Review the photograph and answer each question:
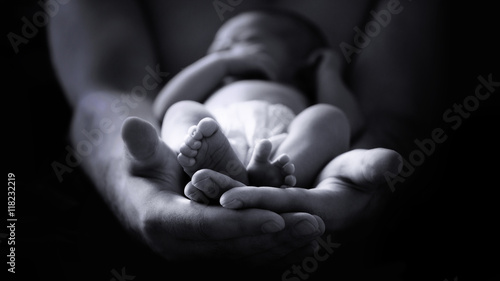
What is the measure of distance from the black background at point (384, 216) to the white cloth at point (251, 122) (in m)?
0.27

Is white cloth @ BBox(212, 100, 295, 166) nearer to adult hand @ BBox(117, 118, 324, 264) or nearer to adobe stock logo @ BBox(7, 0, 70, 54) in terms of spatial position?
adult hand @ BBox(117, 118, 324, 264)

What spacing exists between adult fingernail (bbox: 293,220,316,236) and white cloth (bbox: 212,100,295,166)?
266mm

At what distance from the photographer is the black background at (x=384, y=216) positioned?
0.86 m

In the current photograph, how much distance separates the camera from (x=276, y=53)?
1451 millimetres

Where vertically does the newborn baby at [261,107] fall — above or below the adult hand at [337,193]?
above

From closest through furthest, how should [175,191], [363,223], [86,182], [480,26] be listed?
[175,191] < [363,223] < [86,182] < [480,26]

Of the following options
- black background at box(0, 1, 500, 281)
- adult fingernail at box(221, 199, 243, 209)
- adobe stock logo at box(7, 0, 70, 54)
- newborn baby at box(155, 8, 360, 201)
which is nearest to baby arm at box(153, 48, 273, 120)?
newborn baby at box(155, 8, 360, 201)

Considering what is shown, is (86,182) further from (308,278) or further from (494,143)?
(494,143)

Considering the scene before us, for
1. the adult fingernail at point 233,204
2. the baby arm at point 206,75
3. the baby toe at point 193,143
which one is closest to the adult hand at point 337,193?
the adult fingernail at point 233,204

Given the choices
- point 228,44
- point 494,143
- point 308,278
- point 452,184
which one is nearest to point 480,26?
point 494,143

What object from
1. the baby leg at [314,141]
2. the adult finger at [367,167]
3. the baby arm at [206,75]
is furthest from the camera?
the baby arm at [206,75]

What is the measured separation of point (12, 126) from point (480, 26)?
1.33 metres

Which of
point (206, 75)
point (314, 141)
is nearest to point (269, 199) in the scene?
point (314, 141)

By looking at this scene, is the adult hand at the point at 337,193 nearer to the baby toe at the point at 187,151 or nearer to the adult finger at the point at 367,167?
the adult finger at the point at 367,167
